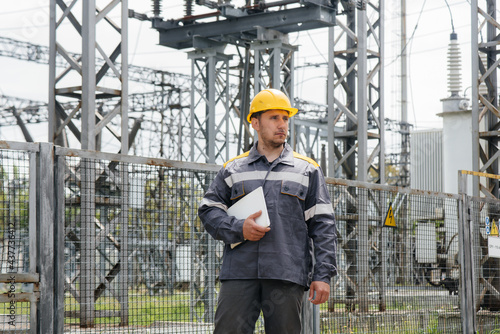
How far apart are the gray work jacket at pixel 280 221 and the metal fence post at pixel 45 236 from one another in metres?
1.08

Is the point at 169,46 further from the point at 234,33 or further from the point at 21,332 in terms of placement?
the point at 21,332

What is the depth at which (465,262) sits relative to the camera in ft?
29.2

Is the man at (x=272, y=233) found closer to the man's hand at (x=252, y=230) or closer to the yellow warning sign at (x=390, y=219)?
the man's hand at (x=252, y=230)

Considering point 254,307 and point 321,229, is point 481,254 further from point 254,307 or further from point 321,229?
point 254,307

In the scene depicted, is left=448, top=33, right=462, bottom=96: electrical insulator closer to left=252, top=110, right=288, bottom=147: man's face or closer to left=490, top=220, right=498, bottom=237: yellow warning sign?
left=490, top=220, right=498, bottom=237: yellow warning sign

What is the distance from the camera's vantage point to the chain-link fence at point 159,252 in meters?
4.98

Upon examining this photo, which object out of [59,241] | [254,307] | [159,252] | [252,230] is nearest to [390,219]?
[159,252]

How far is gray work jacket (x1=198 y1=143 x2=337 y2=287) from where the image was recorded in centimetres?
468

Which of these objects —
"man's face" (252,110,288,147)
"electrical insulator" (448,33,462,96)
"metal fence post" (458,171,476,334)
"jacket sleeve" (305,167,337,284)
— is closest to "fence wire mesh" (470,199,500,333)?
"metal fence post" (458,171,476,334)

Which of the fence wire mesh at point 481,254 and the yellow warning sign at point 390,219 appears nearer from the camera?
the yellow warning sign at point 390,219

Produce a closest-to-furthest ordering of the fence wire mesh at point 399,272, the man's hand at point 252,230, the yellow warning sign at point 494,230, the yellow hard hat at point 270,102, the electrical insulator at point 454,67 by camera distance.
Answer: the man's hand at point 252,230 → the yellow hard hat at point 270,102 → the fence wire mesh at point 399,272 → the yellow warning sign at point 494,230 → the electrical insulator at point 454,67

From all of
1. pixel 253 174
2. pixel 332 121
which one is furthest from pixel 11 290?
pixel 332 121

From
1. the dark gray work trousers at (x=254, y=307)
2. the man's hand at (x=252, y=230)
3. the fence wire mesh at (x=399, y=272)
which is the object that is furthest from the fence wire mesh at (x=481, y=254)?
the man's hand at (x=252, y=230)

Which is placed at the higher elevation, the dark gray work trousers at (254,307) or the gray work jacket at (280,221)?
the gray work jacket at (280,221)
